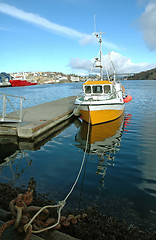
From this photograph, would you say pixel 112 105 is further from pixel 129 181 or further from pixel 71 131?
pixel 129 181

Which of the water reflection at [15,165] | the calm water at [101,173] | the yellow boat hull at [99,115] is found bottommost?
the calm water at [101,173]

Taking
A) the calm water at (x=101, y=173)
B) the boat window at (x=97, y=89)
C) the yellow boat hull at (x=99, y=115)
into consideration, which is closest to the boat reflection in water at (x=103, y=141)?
the calm water at (x=101, y=173)

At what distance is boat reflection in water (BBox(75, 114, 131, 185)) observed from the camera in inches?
290

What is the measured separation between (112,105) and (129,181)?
746 cm

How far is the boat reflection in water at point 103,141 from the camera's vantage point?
24.1 ft

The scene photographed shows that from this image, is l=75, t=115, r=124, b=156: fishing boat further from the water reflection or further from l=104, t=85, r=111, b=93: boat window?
the water reflection

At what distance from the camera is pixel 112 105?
1245 cm

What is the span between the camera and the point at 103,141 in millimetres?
10023

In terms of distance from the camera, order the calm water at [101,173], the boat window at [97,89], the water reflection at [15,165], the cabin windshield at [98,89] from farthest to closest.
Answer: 1. the boat window at [97,89]
2. the cabin windshield at [98,89]
3. the water reflection at [15,165]
4. the calm water at [101,173]

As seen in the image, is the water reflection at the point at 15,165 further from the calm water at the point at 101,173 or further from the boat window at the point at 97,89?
the boat window at the point at 97,89

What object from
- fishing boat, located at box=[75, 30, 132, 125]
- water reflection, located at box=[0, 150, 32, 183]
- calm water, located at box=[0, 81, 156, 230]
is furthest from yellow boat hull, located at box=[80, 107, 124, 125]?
water reflection, located at box=[0, 150, 32, 183]

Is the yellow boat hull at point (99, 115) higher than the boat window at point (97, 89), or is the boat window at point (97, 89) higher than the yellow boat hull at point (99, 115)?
the boat window at point (97, 89)

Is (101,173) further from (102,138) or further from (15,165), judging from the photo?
(102,138)

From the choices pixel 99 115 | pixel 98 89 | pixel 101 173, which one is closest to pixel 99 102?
Result: pixel 99 115
